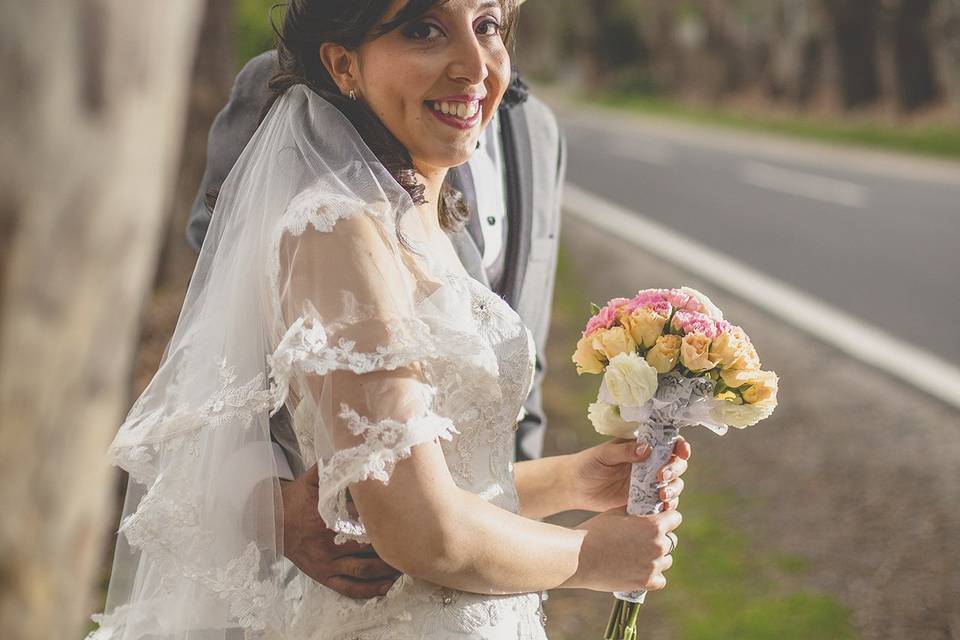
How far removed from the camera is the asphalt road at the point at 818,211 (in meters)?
9.01

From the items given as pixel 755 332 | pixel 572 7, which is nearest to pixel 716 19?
pixel 572 7

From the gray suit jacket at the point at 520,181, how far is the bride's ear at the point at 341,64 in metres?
0.57

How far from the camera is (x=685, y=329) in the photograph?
2148mm

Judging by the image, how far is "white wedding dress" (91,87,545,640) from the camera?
1832mm

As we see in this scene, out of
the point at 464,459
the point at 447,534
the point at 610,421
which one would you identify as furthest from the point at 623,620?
the point at 447,534

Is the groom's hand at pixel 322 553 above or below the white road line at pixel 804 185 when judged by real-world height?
above

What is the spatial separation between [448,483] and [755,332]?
6.36m

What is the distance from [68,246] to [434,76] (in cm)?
122

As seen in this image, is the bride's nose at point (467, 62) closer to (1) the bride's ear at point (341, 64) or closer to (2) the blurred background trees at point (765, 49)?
(1) the bride's ear at point (341, 64)

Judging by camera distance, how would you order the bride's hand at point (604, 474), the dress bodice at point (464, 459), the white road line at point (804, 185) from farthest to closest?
the white road line at point (804, 185) → the bride's hand at point (604, 474) → the dress bodice at point (464, 459)

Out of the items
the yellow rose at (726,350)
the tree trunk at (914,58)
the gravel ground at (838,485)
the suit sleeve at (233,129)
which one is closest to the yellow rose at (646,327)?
the yellow rose at (726,350)

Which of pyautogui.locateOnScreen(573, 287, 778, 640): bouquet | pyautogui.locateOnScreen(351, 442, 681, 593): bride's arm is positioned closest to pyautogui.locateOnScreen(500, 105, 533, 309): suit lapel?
pyautogui.locateOnScreen(573, 287, 778, 640): bouquet

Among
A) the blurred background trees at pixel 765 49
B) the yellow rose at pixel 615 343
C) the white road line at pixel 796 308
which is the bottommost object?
the blurred background trees at pixel 765 49

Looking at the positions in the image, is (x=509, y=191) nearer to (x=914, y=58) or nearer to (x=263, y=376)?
(x=263, y=376)
